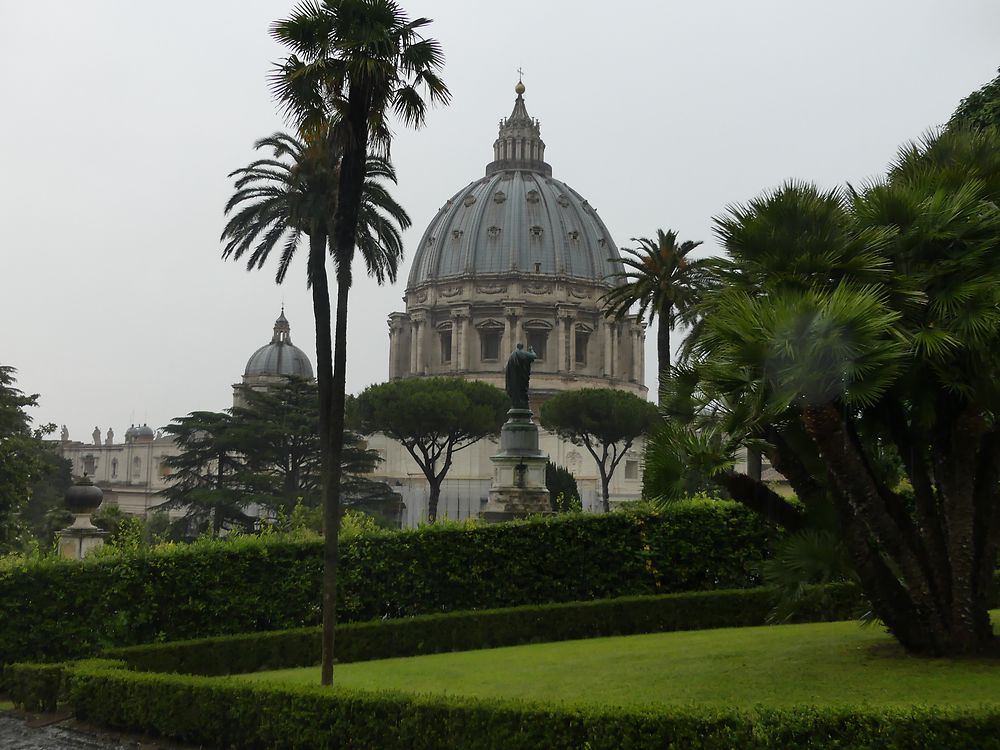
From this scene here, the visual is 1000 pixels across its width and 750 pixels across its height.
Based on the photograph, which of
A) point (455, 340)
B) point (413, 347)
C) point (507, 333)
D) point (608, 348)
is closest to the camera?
point (507, 333)

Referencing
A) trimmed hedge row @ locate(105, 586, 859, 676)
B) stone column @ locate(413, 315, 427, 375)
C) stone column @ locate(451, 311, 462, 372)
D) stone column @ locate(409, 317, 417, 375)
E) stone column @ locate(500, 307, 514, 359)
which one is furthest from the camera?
stone column @ locate(409, 317, 417, 375)

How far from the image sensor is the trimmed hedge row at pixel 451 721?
26.9 feet

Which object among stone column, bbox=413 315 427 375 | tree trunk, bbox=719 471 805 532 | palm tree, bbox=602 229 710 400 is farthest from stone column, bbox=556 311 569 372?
tree trunk, bbox=719 471 805 532

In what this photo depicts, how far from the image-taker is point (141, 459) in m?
111

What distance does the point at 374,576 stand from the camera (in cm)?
1786

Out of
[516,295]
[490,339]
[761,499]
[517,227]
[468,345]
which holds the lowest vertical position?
[761,499]

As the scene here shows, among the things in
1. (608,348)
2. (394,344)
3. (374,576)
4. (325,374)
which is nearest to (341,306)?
(325,374)

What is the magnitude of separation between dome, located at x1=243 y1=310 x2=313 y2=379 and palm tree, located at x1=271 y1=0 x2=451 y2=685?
368 feet

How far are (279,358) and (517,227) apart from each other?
34.4 metres

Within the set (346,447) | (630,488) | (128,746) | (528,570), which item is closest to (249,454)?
(346,447)

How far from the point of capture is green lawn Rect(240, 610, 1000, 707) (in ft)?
33.2

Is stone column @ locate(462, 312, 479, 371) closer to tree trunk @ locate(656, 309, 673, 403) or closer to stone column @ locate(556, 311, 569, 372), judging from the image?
stone column @ locate(556, 311, 569, 372)

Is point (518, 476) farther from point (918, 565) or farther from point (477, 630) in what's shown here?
point (918, 565)

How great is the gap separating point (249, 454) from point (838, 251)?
52761mm
